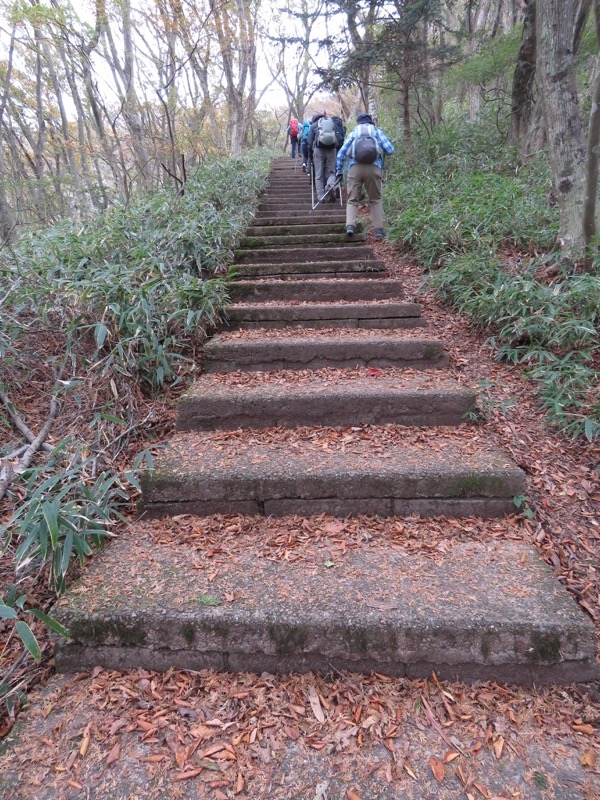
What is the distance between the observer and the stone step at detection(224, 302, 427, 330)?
338 cm

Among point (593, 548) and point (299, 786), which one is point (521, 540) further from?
point (299, 786)

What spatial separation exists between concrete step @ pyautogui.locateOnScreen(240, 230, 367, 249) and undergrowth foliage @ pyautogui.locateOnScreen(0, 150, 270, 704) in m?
1.05

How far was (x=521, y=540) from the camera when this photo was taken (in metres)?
1.77

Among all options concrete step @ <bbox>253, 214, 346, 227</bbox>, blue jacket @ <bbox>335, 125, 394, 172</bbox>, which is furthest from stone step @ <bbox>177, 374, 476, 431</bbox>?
concrete step @ <bbox>253, 214, 346, 227</bbox>

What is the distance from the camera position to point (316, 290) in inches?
151

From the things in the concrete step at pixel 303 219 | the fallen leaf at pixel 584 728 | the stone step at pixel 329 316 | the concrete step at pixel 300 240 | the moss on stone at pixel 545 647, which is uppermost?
the concrete step at pixel 303 219

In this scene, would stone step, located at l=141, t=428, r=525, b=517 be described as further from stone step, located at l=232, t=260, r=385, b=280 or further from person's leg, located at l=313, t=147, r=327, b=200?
person's leg, located at l=313, t=147, r=327, b=200

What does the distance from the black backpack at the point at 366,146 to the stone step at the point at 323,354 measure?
316 centimetres

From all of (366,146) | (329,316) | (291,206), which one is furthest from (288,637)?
(291,206)

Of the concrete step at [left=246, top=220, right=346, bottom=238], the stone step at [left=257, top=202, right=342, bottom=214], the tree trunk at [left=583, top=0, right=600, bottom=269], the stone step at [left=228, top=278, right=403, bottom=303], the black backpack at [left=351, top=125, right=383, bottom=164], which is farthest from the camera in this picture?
the stone step at [left=257, top=202, right=342, bottom=214]

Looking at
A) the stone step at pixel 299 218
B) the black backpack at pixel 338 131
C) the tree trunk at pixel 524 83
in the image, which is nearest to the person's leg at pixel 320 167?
the black backpack at pixel 338 131

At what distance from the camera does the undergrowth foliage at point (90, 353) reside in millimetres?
1571

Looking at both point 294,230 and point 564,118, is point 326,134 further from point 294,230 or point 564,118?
point 564,118

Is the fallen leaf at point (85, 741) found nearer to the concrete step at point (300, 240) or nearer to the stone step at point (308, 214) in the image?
the concrete step at point (300, 240)
